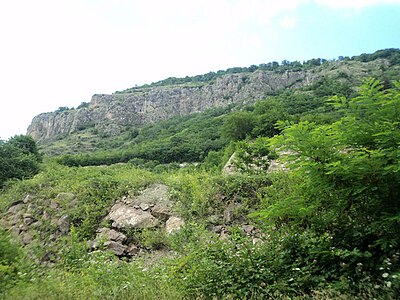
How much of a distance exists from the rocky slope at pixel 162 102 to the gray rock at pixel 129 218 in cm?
7776

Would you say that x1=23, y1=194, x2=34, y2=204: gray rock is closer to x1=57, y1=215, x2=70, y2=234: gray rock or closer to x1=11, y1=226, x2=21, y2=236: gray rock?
x1=11, y1=226, x2=21, y2=236: gray rock

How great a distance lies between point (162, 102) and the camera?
10844cm

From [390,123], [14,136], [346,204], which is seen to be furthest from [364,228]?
[14,136]

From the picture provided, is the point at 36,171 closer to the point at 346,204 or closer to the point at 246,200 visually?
the point at 246,200

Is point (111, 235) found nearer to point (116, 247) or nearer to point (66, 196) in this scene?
point (116, 247)

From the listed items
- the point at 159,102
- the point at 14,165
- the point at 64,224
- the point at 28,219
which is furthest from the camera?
the point at 159,102

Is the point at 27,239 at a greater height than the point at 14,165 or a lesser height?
lesser

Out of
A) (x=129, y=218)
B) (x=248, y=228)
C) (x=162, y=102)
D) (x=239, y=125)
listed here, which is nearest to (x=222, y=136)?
(x=239, y=125)

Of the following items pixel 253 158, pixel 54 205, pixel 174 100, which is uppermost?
pixel 253 158

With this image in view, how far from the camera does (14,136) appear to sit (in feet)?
76.2

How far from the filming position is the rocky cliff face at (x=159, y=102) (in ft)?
304

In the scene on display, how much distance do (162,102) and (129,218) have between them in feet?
336

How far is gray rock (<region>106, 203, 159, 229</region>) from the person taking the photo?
27.5ft

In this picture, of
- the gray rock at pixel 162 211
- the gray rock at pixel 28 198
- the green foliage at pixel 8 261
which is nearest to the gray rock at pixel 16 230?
the gray rock at pixel 28 198
